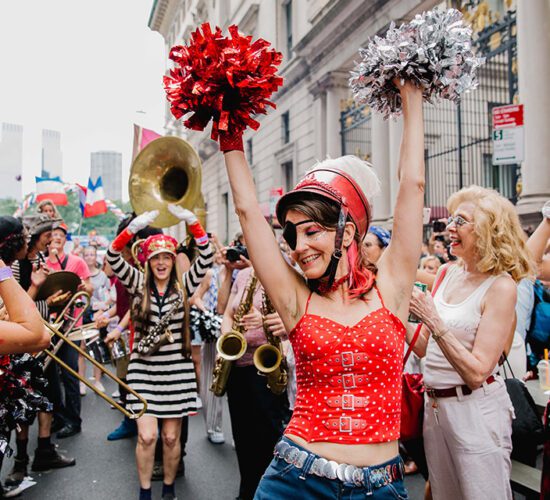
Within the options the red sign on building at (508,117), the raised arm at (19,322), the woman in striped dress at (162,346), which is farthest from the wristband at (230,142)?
the red sign on building at (508,117)

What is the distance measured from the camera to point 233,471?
17.3 feet

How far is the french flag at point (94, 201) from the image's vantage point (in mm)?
13359

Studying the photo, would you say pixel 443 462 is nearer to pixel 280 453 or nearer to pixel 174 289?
pixel 280 453

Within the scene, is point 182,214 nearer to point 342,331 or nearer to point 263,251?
point 263,251

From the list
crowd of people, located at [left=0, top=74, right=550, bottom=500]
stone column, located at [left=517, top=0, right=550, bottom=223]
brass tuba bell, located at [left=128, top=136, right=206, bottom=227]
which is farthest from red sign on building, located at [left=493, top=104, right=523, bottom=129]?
brass tuba bell, located at [left=128, top=136, right=206, bottom=227]

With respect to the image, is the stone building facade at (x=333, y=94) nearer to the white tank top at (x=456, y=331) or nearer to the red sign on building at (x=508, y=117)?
the red sign on building at (x=508, y=117)

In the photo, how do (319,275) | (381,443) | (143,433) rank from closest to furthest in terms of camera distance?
(381,443) → (319,275) → (143,433)

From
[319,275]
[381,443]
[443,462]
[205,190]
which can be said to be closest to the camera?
[381,443]

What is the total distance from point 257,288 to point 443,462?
2107 millimetres

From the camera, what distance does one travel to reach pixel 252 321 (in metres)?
4.35

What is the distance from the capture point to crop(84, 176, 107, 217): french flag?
43.8 ft

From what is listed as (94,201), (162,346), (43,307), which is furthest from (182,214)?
(94,201)

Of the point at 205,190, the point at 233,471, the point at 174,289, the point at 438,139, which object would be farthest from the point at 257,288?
the point at 205,190

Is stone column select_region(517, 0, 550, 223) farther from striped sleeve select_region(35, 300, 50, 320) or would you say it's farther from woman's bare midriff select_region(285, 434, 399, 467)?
woman's bare midriff select_region(285, 434, 399, 467)
